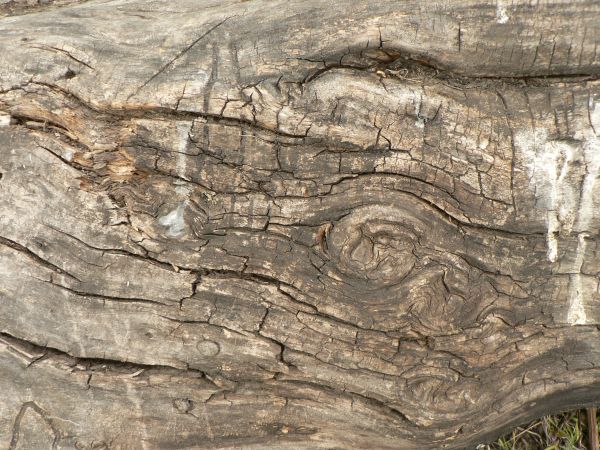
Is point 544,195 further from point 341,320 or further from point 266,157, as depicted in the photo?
point 266,157

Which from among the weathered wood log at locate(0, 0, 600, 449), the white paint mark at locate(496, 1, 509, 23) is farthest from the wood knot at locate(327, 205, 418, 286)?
the white paint mark at locate(496, 1, 509, 23)

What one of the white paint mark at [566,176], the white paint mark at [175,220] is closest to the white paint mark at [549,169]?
the white paint mark at [566,176]

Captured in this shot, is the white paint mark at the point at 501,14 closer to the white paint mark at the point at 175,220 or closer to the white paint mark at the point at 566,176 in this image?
the white paint mark at the point at 566,176

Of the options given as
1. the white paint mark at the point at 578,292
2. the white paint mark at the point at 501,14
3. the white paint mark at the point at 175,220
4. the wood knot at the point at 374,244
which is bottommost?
the white paint mark at the point at 578,292

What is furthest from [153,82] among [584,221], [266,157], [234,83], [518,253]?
[584,221]

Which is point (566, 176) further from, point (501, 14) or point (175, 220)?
point (175, 220)
